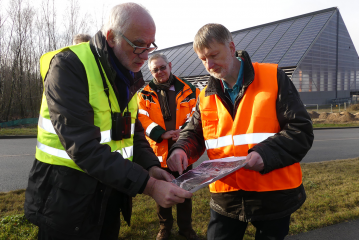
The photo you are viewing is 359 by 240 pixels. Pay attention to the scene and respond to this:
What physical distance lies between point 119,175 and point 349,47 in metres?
40.6

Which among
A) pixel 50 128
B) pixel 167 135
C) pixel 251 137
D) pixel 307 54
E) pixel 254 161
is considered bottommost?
pixel 167 135

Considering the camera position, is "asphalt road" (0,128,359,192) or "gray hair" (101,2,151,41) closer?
"gray hair" (101,2,151,41)

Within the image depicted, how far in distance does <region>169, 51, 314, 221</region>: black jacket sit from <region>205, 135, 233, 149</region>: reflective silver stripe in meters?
0.18

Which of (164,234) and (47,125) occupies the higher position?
(47,125)

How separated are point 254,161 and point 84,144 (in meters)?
1.04

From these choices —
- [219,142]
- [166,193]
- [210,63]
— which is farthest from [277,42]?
[166,193]

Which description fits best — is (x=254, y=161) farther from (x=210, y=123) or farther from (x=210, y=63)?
(x=210, y=63)

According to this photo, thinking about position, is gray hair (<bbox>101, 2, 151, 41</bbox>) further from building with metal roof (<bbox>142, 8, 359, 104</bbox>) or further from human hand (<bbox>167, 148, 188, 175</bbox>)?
building with metal roof (<bbox>142, 8, 359, 104</bbox>)

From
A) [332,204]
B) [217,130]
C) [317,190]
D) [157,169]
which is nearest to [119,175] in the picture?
[157,169]

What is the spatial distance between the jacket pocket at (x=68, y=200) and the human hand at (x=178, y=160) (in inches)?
29.2

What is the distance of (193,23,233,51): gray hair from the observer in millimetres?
1986

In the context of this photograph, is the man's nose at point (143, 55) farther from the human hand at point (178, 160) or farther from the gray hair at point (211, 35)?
the human hand at point (178, 160)

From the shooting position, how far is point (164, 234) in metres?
3.21

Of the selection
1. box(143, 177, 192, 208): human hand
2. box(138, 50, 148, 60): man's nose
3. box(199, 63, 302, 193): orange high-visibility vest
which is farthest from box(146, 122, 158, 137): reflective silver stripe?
box(143, 177, 192, 208): human hand
